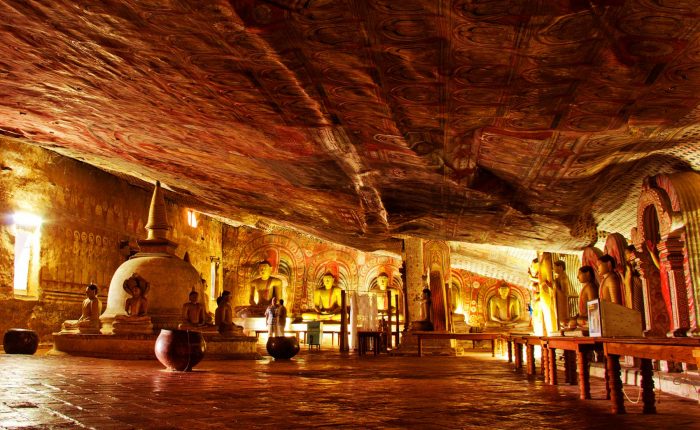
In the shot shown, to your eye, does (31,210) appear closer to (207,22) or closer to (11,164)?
(11,164)

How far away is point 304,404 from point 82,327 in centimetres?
1082

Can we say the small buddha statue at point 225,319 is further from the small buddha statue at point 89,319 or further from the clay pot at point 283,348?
the small buddha statue at point 89,319

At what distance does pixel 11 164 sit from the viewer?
54.2 ft

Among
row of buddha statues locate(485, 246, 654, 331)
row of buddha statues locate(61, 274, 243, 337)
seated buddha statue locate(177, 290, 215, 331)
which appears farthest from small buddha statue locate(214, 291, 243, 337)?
row of buddha statues locate(485, 246, 654, 331)

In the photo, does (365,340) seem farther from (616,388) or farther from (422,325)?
(616,388)

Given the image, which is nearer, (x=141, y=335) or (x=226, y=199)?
(x=141, y=335)

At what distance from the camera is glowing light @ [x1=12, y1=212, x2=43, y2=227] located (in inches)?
650

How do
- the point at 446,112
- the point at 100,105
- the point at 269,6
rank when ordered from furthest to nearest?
1. the point at 100,105
2. the point at 446,112
3. the point at 269,6

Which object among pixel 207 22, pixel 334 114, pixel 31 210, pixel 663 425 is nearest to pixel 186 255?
pixel 31 210

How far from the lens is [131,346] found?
12023mm

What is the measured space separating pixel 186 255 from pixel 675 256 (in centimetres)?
1969

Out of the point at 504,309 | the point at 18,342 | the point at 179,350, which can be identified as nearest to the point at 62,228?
the point at 18,342

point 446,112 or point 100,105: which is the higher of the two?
point 100,105

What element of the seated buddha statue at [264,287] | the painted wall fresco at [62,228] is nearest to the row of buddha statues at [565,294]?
the painted wall fresco at [62,228]
